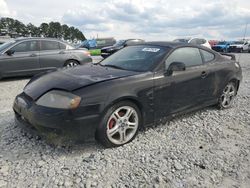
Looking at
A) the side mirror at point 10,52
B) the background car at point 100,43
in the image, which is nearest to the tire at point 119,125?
the side mirror at point 10,52

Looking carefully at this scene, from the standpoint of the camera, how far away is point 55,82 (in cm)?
359

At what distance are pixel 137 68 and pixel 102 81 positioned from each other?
0.82m

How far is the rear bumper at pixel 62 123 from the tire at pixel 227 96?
10.2 feet

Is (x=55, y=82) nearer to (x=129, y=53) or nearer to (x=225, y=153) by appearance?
(x=129, y=53)

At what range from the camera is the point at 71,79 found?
3.60 m

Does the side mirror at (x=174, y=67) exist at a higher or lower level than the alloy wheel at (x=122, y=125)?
higher

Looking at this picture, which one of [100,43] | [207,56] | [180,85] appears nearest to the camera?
[180,85]

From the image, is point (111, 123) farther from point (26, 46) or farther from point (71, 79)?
point (26, 46)

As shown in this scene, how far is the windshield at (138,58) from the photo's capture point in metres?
4.13

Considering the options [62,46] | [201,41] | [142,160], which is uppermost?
[201,41]

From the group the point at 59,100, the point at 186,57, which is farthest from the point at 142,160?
the point at 186,57

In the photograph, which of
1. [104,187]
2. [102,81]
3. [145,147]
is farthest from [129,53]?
[104,187]

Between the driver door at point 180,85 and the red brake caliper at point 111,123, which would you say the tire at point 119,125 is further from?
the driver door at point 180,85

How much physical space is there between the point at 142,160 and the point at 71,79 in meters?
1.46
